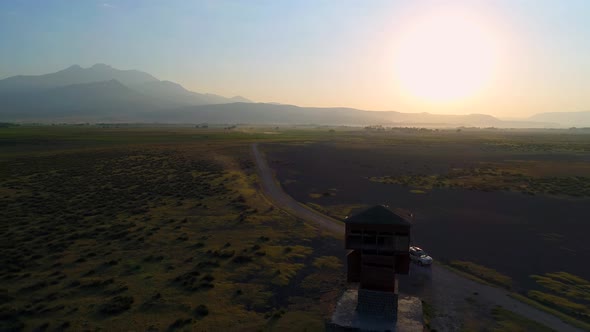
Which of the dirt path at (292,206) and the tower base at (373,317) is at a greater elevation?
the tower base at (373,317)

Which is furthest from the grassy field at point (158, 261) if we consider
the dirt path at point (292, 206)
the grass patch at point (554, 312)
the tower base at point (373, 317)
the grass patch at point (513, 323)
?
the grass patch at point (554, 312)

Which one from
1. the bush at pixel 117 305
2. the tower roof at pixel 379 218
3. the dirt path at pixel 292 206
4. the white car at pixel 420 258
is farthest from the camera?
the dirt path at pixel 292 206

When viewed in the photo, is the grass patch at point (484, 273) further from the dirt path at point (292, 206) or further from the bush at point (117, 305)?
the bush at point (117, 305)

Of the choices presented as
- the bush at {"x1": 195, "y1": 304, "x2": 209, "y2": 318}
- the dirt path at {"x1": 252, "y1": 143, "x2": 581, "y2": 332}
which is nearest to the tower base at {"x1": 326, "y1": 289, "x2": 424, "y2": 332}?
the dirt path at {"x1": 252, "y1": 143, "x2": 581, "y2": 332}

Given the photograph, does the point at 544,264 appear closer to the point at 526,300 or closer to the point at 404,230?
the point at 526,300

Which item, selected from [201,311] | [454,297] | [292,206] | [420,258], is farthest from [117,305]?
[292,206]

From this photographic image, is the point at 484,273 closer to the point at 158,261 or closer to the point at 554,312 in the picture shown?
the point at 554,312
